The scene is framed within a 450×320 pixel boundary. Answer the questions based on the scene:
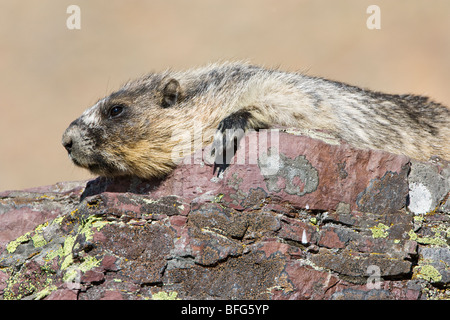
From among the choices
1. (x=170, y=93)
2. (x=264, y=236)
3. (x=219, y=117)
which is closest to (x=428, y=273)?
(x=264, y=236)

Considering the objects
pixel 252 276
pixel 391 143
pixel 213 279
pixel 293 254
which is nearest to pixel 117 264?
pixel 213 279

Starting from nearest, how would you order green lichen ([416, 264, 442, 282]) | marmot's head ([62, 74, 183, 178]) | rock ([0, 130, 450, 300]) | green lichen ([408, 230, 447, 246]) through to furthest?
1. rock ([0, 130, 450, 300])
2. green lichen ([416, 264, 442, 282])
3. green lichen ([408, 230, 447, 246])
4. marmot's head ([62, 74, 183, 178])

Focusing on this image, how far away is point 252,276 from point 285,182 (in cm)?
104

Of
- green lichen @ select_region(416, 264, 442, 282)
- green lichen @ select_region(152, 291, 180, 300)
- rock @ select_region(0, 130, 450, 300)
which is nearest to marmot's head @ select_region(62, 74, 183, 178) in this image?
Answer: rock @ select_region(0, 130, 450, 300)

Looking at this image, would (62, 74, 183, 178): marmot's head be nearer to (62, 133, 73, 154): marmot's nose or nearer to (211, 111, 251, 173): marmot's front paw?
(62, 133, 73, 154): marmot's nose

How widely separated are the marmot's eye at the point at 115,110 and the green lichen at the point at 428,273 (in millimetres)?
3875

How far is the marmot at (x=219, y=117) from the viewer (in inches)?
266

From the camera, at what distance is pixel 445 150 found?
8.27 meters

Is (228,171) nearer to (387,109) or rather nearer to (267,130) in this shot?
(267,130)

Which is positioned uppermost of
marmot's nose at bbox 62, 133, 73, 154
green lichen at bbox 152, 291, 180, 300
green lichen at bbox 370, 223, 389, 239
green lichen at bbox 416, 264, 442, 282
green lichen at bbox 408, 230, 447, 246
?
marmot's nose at bbox 62, 133, 73, 154

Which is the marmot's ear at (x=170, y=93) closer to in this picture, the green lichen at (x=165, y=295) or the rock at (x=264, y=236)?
the rock at (x=264, y=236)

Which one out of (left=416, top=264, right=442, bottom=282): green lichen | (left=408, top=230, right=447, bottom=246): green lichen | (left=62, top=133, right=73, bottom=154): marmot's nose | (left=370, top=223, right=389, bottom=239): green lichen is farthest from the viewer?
(left=62, top=133, right=73, bottom=154): marmot's nose

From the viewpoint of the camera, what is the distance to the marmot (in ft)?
22.2

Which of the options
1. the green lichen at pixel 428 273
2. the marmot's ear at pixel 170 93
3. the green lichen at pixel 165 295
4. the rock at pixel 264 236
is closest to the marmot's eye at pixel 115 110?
the marmot's ear at pixel 170 93
